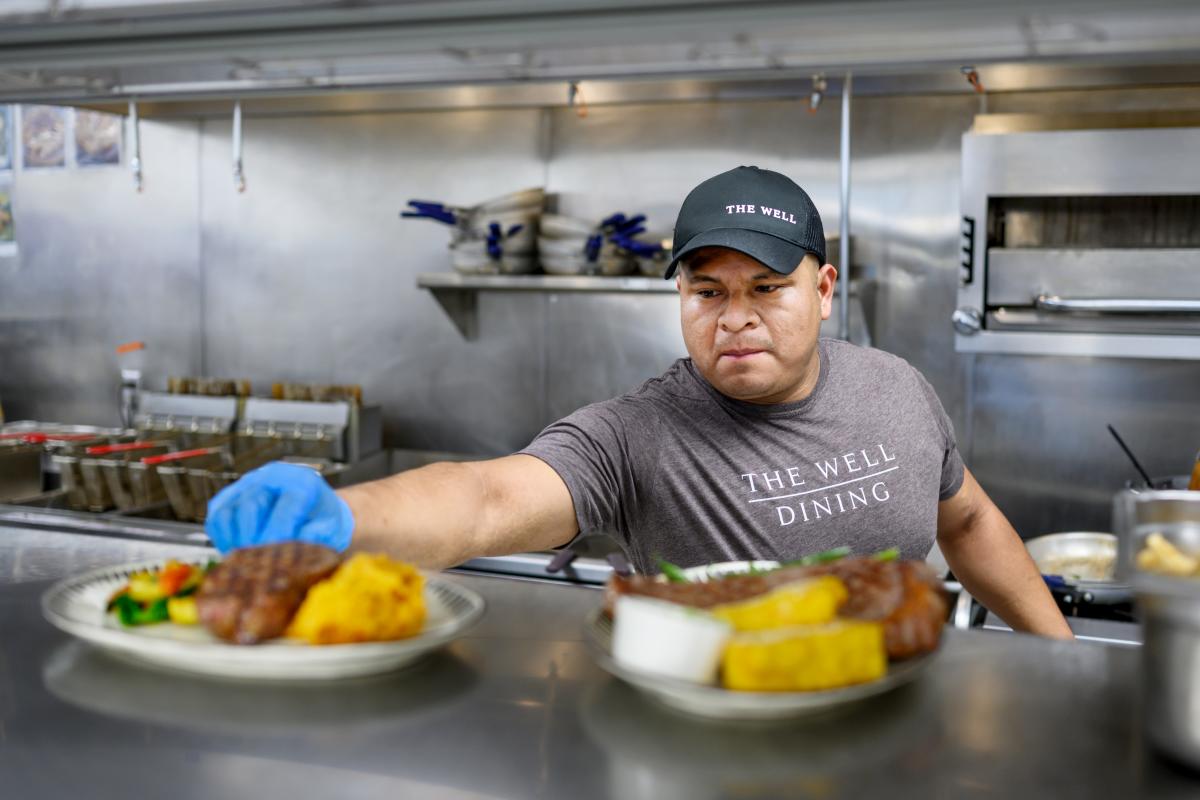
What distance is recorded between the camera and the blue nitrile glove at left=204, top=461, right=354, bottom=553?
1.13 metres

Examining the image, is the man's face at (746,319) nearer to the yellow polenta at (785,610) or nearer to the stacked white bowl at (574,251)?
the yellow polenta at (785,610)

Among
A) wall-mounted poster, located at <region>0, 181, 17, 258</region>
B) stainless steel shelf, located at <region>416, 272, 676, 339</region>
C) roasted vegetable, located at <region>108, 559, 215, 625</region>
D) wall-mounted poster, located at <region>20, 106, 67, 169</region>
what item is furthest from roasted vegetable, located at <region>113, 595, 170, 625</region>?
wall-mounted poster, located at <region>0, 181, 17, 258</region>

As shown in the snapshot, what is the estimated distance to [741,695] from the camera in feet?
2.66

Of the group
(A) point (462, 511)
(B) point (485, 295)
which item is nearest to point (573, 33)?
(A) point (462, 511)

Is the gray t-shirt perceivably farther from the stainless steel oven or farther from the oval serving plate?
the stainless steel oven

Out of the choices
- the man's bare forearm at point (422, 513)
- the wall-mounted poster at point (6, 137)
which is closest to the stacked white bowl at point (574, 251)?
the man's bare forearm at point (422, 513)

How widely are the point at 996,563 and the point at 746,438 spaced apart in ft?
1.92

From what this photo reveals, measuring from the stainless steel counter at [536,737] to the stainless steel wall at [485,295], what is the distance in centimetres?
259

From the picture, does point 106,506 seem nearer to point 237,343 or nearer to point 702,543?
point 237,343

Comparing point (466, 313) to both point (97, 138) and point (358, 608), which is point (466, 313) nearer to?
point (97, 138)

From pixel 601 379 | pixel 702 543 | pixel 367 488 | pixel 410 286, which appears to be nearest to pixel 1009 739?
pixel 367 488

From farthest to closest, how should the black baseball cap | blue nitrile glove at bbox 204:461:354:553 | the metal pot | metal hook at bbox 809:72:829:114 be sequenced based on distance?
metal hook at bbox 809:72:829:114 → the black baseball cap → blue nitrile glove at bbox 204:461:354:553 → the metal pot

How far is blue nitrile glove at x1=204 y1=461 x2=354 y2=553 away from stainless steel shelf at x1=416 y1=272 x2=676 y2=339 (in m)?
2.23

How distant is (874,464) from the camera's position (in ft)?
5.96
